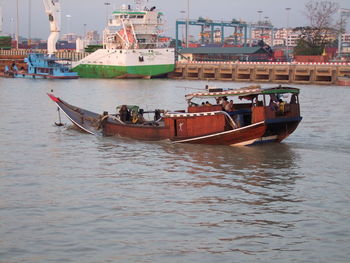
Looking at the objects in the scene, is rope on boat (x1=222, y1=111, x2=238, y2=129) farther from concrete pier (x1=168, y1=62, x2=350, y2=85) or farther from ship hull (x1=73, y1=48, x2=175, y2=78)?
ship hull (x1=73, y1=48, x2=175, y2=78)

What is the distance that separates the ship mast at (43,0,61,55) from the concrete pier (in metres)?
20.8

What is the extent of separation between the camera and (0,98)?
1816 inches

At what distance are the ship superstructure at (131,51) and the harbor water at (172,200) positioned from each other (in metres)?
49.3

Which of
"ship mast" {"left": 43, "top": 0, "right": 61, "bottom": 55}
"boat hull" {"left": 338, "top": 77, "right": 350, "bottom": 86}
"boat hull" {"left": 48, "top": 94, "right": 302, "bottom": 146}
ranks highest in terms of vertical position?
"ship mast" {"left": 43, "top": 0, "right": 61, "bottom": 55}

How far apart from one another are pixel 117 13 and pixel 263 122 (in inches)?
2334

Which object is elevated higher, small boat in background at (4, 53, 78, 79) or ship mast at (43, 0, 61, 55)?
ship mast at (43, 0, 61, 55)

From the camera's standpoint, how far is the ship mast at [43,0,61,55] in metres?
88.8

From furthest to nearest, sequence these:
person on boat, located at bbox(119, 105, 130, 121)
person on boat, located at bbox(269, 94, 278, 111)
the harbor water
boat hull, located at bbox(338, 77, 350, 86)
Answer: boat hull, located at bbox(338, 77, 350, 86), person on boat, located at bbox(119, 105, 130, 121), person on boat, located at bbox(269, 94, 278, 111), the harbor water

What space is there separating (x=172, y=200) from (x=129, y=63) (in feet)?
199

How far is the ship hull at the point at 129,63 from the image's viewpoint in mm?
74500

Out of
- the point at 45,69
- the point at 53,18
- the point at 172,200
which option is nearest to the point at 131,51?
the point at 45,69

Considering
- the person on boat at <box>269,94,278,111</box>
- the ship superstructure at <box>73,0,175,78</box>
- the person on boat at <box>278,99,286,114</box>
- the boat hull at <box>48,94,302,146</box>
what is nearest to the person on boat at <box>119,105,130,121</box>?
the boat hull at <box>48,94,302,146</box>

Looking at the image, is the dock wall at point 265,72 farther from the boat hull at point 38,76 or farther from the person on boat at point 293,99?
the person on boat at point 293,99

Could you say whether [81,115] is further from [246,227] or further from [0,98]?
[0,98]
